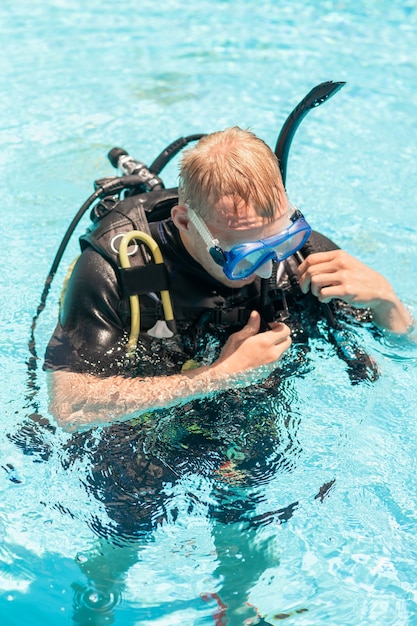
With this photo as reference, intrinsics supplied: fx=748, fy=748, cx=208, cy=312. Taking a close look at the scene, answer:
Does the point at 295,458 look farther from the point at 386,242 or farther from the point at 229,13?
the point at 229,13

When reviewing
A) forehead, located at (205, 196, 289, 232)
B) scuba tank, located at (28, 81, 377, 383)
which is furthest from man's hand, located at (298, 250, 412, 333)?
forehead, located at (205, 196, 289, 232)

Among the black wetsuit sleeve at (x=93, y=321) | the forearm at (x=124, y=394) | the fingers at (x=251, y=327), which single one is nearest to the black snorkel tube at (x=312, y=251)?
the fingers at (x=251, y=327)

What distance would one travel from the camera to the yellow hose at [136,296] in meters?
2.73

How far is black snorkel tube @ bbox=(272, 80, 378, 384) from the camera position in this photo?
108 inches

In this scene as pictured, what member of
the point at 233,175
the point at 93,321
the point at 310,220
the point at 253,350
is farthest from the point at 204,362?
the point at 310,220

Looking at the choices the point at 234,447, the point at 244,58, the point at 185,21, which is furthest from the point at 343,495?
the point at 185,21

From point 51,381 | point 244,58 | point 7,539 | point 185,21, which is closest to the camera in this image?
point 51,381

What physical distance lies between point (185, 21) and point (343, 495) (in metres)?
6.06

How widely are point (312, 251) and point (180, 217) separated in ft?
2.04

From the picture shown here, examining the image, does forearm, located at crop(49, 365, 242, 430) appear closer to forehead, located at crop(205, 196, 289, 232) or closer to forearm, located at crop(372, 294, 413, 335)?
forehead, located at crop(205, 196, 289, 232)

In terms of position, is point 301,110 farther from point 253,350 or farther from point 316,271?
point 253,350

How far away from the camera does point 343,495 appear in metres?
3.18

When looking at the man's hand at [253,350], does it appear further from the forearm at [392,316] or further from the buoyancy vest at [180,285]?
the forearm at [392,316]

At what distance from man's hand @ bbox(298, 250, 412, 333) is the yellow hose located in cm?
51
